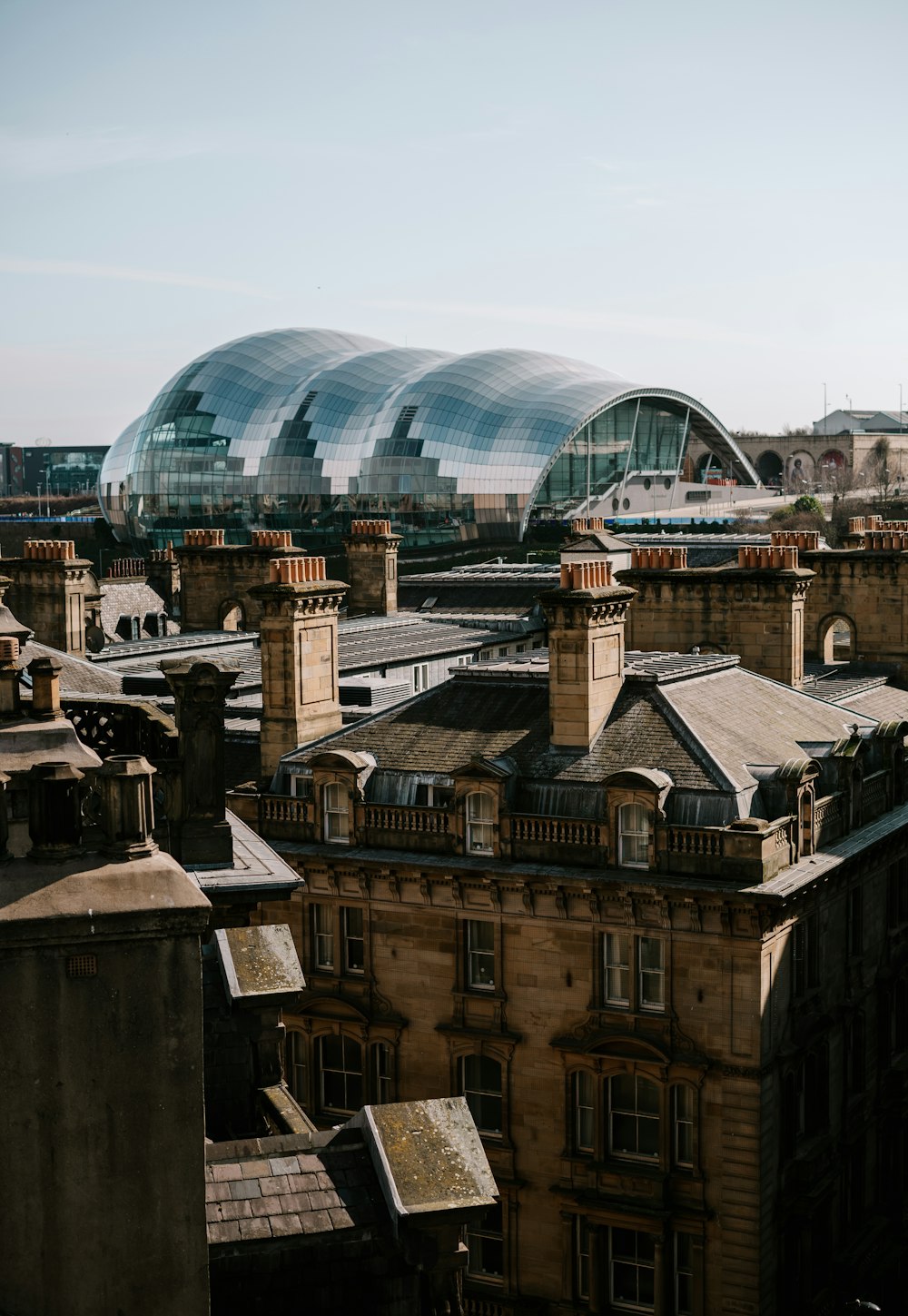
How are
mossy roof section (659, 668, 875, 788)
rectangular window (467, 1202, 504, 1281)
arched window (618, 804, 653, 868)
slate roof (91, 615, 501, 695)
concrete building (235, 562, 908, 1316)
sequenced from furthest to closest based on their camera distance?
slate roof (91, 615, 501, 695) < mossy roof section (659, 668, 875, 788) < rectangular window (467, 1202, 504, 1281) < arched window (618, 804, 653, 868) < concrete building (235, 562, 908, 1316)

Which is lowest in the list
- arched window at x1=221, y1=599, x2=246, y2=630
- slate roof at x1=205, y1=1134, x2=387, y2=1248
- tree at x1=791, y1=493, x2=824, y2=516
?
slate roof at x1=205, y1=1134, x2=387, y2=1248

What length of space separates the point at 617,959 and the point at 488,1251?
7048 mm

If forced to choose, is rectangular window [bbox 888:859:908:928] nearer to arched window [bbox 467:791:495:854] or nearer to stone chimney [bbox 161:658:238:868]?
arched window [bbox 467:791:495:854]

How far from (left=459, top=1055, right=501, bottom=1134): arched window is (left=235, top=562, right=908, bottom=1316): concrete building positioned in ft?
0.18

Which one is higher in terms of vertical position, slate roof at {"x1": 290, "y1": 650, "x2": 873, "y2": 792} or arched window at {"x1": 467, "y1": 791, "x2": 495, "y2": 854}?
slate roof at {"x1": 290, "y1": 650, "x2": 873, "y2": 792}

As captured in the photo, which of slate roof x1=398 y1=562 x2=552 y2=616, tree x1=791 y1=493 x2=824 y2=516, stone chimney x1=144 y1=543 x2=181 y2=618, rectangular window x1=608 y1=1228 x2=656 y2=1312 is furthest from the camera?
tree x1=791 y1=493 x2=824 y2=516

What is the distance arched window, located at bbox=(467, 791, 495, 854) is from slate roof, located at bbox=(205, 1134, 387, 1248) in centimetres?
2231

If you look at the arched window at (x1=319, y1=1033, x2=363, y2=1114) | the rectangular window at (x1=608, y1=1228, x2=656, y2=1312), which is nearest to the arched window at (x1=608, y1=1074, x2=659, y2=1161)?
the rectangular window at (x1=608, y1=1228, x2=656, y2=1312)

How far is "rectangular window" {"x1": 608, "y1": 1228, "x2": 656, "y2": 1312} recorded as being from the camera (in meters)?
34.8

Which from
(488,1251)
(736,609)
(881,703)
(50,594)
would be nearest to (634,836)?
(488,1251)

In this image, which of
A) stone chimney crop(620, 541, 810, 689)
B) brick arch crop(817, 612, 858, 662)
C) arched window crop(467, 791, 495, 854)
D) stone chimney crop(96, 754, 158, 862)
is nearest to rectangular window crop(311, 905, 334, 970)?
arched window crop(467, 791, 495, 854)

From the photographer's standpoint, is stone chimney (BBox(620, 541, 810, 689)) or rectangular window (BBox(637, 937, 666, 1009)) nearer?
rectangular window (BBox(637, 937, 666, 1009))

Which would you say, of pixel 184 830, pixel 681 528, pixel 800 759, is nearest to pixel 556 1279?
pixel 800 759

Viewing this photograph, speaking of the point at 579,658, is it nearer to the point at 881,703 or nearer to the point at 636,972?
the point at 636,972
